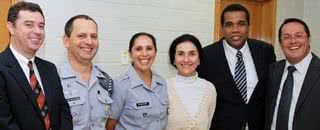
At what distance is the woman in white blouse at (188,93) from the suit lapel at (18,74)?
3.43 feet

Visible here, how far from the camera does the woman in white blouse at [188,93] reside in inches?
103

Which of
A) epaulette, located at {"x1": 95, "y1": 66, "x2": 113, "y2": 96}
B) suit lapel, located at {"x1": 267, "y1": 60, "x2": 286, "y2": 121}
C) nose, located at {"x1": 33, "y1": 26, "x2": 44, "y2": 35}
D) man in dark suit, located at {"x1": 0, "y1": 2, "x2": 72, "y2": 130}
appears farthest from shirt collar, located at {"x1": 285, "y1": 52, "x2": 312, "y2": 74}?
nose, located at {"x1": 33, "y1": 26, "x2": 44, "y2": 35}

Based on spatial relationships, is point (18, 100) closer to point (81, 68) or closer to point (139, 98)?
point (81, 68)

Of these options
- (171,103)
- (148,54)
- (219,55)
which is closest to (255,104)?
(219,55)

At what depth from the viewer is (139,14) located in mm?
3508

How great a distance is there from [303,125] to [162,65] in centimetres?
161

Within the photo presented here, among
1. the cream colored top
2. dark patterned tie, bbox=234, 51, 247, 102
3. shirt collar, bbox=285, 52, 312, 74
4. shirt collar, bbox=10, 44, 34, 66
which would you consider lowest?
the cream colored top

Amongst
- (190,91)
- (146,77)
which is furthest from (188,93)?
(146,77)

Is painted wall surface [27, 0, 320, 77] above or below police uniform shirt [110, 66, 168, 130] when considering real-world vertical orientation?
above

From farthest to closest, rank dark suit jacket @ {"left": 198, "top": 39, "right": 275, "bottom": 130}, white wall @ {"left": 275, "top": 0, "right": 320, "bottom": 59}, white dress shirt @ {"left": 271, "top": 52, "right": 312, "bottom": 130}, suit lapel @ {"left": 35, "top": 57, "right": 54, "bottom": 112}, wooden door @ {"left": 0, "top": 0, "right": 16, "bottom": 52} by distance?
white wall @ {"left": 275, "top": 0, "right": 320, "bottom": 59}
dark suit jacket @ {"left": 198, "top": 39, "right": 275, "bottom": 130}
wooden door @ {"left": 0, "top": 0, "right": 16, "bottom": 52}
white dress shirt @ {"left": 271, "top": 52, "right": 312, "bottom": 130}
suit lapel @ {"left": 35, "top": 57, "right": 54, "bottom": 112}

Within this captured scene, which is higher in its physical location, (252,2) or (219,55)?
(252,2)

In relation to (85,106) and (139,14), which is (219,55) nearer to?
(139,14)

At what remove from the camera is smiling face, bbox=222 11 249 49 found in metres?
2.99

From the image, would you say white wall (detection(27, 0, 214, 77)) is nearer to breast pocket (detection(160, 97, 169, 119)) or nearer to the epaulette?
the epaulette
